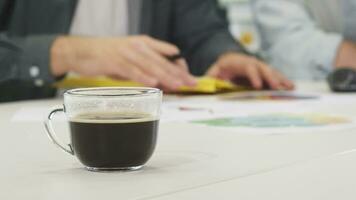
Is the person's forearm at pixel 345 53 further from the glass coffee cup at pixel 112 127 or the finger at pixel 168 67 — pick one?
the glass coffee cup at pixel 112 127

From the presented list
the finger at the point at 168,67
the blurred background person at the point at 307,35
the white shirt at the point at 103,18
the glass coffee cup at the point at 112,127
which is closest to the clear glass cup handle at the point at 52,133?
the glass coffee cup at the point at 112,127

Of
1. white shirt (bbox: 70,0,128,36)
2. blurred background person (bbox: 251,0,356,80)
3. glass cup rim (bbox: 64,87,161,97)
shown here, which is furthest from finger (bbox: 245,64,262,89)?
glass cup rim (bbox: 64,87,161,97)

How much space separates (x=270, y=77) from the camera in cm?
174

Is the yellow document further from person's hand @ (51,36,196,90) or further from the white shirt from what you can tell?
the white shirt

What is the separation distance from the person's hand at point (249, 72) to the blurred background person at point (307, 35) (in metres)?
0.71

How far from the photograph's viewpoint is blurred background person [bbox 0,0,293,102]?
143 cm

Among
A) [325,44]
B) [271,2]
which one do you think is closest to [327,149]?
[325,44]

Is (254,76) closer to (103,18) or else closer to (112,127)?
(103,18)

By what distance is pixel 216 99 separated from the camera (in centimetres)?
142

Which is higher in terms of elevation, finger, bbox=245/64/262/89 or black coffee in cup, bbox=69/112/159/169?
black coffee in cup, bbox=69/112/159/169

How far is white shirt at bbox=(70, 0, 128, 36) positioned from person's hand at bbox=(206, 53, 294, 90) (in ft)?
1.38

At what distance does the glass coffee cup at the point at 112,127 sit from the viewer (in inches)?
23.8

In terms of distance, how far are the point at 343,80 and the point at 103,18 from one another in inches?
33.3

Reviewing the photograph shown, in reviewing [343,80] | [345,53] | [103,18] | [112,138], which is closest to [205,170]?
[112,138]
